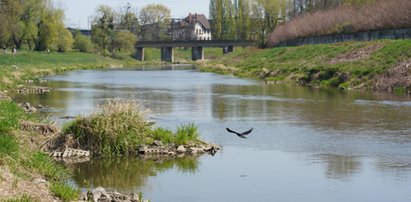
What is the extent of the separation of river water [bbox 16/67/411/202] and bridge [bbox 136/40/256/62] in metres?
82.3

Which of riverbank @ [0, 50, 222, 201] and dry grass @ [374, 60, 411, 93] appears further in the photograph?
dry grass @ [374, 60, 411, 93]

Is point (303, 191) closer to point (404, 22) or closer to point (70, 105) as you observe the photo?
point (70, 105)

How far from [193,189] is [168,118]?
1128 centimetres

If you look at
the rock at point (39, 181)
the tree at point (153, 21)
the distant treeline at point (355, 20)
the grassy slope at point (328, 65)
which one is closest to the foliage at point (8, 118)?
the rock at point (39, 181)

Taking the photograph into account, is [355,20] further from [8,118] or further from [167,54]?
[167,54]

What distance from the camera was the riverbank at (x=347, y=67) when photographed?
3897 cm

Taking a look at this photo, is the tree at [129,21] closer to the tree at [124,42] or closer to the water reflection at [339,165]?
the tree at [124,42]

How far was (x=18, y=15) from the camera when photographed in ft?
298

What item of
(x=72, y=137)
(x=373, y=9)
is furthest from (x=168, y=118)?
(x=373, y=9)

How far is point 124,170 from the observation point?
15.5 m

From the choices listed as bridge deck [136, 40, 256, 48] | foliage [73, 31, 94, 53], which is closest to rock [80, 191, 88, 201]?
foliage [73, 31, 94, 53]

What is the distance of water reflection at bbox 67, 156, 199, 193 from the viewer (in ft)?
46.2

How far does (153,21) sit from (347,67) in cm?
11129

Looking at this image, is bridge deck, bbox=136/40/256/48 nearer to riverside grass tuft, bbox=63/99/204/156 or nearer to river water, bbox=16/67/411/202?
river water, bbox=16/67/411/202
